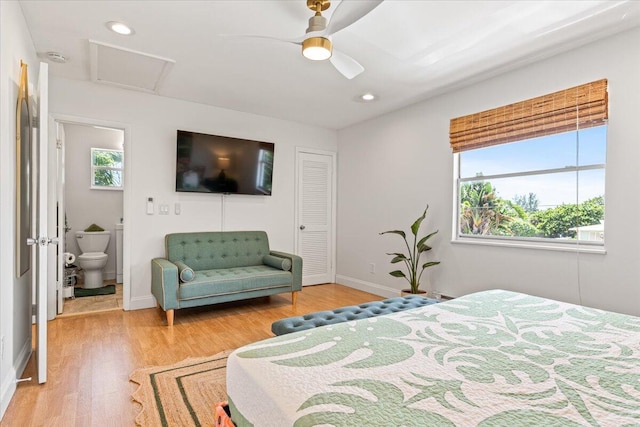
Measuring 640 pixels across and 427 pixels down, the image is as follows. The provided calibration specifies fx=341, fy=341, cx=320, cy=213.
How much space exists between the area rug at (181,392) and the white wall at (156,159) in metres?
1.85

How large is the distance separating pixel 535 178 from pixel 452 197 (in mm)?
809

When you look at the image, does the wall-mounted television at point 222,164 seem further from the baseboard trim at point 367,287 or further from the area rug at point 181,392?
the area rug at point 181,392

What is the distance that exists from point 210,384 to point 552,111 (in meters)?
3.37

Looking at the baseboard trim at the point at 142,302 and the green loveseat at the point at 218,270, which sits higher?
the green loveseat at the point at 218,270

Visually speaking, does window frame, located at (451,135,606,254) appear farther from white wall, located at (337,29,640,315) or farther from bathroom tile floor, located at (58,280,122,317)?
bathroom tile floor, located at (58,280,122,317)

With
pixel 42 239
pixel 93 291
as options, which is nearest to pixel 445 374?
pixel 42 239

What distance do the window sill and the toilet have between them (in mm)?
4723

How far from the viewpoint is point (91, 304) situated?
13.3 ft

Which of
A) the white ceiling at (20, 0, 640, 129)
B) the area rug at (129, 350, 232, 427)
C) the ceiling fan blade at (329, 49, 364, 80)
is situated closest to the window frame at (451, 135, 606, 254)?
the white ceiling at (20, 0, 640, 129)

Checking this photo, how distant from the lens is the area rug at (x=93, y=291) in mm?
4492

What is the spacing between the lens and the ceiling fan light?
81.5 inches

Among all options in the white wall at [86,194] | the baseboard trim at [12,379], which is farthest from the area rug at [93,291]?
the baseboard trim at [12,379]

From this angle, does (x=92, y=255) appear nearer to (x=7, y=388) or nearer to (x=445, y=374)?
(x=7, y=388)

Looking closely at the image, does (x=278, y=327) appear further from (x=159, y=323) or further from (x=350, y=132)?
(x=350, y=132)
